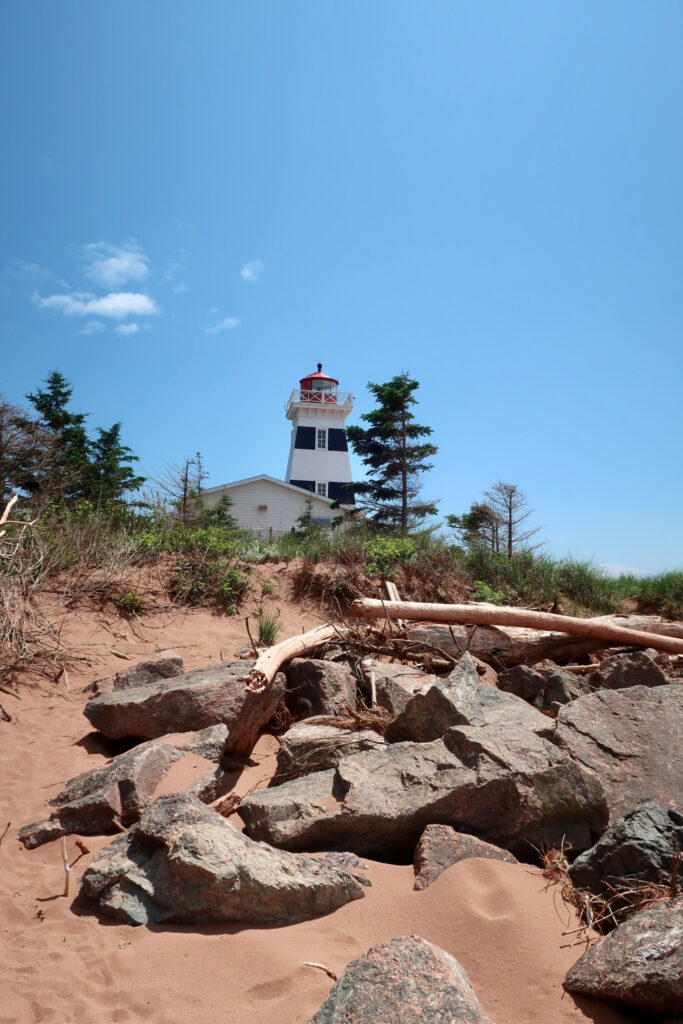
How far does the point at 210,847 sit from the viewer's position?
11.7 feet

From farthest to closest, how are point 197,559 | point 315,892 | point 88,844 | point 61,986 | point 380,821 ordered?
1. point 197,559
2. point 88,844
3. point 380,821
4. point 315,892
5. point 61,986

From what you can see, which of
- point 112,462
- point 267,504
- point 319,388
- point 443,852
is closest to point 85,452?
point 112,462

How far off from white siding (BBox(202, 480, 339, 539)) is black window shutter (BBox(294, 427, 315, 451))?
17.0 ft

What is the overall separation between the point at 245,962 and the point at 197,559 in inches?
338

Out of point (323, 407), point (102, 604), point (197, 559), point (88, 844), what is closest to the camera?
point (88, 844)

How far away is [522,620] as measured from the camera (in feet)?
26.9

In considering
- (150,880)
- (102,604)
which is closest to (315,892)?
(150,880)

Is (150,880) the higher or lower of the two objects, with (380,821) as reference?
lower

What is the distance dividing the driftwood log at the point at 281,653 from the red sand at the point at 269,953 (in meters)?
1.93

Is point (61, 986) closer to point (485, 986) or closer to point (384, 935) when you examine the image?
point (384, 935)

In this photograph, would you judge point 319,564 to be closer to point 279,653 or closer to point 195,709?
point 279,653

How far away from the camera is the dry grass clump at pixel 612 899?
3.17 m

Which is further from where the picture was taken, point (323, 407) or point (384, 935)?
point (323, 407)

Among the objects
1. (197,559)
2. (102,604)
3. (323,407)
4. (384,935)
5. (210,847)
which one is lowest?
(384,935)
